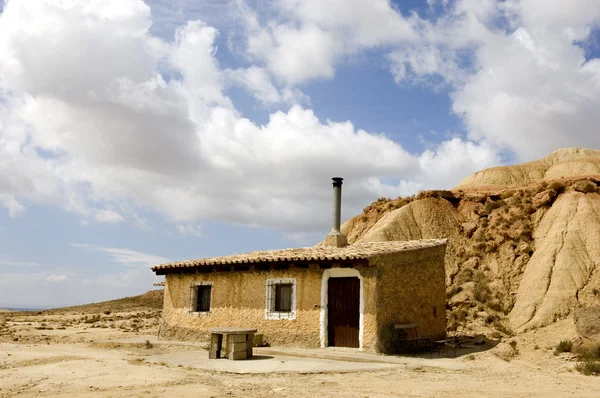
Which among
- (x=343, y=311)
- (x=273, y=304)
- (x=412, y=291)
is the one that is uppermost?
(x=412, y=291)

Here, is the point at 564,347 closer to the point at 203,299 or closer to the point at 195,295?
the point at 203,299

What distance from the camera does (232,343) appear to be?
14109 mm

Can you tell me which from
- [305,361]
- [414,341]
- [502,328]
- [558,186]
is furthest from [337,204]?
[558,186]

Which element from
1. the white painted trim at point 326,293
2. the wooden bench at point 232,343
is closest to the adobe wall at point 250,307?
the white painted trim at point 326,293

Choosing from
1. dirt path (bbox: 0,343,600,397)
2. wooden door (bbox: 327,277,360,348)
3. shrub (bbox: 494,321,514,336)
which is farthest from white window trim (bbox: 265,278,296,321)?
shrub (bbox: 494,321,514,336)

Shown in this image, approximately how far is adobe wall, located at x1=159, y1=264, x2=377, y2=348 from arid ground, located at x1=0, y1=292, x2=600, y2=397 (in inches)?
63.4

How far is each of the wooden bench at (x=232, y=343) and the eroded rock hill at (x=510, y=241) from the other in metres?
11.9

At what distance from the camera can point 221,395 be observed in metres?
9.48

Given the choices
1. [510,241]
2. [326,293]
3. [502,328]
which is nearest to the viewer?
[326,293]

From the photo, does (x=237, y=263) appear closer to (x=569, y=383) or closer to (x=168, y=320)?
(x=168, y=320)

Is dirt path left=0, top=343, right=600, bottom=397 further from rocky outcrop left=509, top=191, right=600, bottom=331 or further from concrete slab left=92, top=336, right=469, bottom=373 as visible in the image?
rocky outcrop left=509, top=191, right=600, bottom=331

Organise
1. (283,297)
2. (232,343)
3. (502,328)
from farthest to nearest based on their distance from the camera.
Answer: (502,328), (283,297), (232,343)

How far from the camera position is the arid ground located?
32.7ft

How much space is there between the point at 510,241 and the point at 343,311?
55.5 feet
